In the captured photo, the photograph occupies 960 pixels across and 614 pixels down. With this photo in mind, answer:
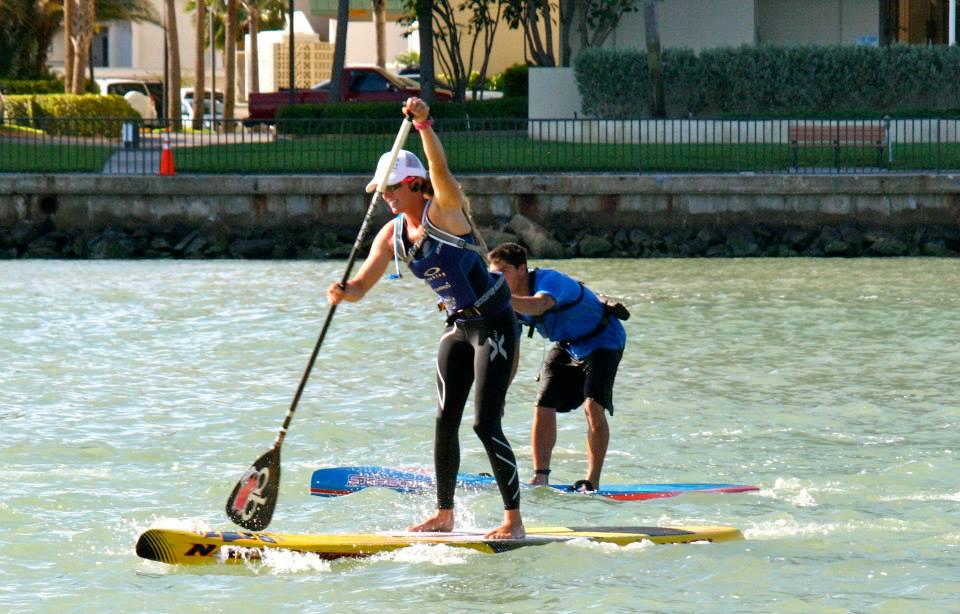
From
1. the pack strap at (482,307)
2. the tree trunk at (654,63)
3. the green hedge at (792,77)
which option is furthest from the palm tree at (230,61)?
the pack strap at (482,307)

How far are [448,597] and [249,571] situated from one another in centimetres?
97

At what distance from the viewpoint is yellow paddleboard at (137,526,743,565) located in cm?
792

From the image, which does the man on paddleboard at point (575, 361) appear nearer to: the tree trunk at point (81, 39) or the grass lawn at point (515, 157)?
the grass lawn at point (515, 157)

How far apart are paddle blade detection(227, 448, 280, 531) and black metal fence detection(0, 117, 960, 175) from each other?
1801 cm

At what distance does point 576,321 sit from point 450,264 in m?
1.83

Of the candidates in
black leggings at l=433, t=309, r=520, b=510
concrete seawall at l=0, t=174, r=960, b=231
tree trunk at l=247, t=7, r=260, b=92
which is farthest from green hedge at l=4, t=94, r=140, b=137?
black leggings at l=433, t=309, r=520, b=510

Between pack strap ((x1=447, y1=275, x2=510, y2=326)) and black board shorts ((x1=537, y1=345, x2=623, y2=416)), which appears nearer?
pack strap ((x1=447, y1=275, x2=510, y2=326))

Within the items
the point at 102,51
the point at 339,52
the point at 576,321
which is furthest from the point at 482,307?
the point at 102,51

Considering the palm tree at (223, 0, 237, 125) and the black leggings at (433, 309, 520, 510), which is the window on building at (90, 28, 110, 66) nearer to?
the palm tree at (223, 0, 237, 125)

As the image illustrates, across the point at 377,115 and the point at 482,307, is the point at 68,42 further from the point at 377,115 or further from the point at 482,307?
the point at 482,307

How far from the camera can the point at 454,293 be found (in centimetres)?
780

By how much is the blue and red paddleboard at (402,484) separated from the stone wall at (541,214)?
15109mm

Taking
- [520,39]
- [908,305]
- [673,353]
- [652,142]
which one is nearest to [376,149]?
[652,142]

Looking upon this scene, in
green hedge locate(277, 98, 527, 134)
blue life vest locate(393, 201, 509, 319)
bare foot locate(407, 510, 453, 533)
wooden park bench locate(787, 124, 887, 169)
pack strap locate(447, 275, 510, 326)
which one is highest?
green hedge locate(277, 98, 527, 134)
